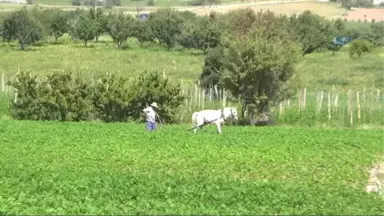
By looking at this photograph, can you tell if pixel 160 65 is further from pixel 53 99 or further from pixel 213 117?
pixel 213 117

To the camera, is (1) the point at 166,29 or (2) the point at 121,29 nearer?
(2) the point at 121,29

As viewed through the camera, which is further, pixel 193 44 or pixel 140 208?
pixel 193 44

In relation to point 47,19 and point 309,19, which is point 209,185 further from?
point 47,19

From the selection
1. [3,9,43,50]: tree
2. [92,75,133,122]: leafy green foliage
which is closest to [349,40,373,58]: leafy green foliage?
[3,9,43,50]: tree

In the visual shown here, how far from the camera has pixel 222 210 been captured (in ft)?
44.0

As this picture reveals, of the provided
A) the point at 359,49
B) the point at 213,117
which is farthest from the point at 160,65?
the point at 213,117

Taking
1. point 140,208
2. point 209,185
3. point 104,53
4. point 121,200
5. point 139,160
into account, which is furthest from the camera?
point 104,53

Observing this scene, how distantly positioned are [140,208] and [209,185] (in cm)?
323

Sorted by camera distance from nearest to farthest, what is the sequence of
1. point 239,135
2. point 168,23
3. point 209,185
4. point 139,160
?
point 209,185
point 139,160
point 239,135
point 168,23

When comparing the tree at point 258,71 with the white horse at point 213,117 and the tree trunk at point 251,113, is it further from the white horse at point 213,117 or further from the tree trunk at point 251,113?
the white horse at point 213,117

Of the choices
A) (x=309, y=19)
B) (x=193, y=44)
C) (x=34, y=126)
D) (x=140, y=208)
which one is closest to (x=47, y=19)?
(x=193, y=44)

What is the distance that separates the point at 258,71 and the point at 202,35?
54146 mm

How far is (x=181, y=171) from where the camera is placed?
1898 centimetres

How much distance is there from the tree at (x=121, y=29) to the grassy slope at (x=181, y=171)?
74.0 metres
